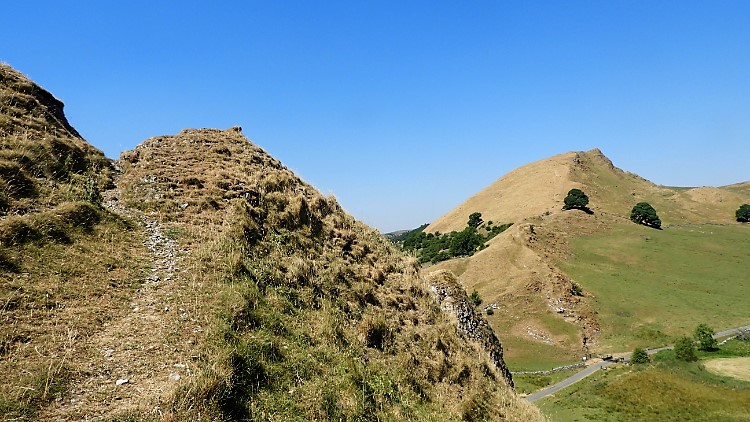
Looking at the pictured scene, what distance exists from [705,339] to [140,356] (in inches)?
3000

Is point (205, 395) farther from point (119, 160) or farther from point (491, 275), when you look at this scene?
point (491, 275)

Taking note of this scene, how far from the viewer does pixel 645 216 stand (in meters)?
120

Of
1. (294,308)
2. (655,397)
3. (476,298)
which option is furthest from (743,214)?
(294,308)

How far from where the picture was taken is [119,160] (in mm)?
18281

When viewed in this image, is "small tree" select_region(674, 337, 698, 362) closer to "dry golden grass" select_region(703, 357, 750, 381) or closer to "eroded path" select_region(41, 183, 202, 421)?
"dry golden grass" select_region(703, 357, 750, 381)

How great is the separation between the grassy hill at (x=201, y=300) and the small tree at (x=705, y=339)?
5906 centimetres

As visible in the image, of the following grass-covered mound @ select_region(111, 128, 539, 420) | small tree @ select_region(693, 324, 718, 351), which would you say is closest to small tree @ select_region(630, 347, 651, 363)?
small tree @ select_region(693, 324, 718, 351)

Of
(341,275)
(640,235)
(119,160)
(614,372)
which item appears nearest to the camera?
(341,275)

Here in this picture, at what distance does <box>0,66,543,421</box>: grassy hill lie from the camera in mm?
7688

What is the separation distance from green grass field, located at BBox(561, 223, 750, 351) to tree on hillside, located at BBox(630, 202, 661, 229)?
17.2ft

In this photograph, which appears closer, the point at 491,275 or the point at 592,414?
the point at 592,414

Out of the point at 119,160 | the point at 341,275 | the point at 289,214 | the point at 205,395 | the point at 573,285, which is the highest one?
the point at 119,160

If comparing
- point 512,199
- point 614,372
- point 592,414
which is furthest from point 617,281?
point 512,199

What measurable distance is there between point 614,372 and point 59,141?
2494 inches
